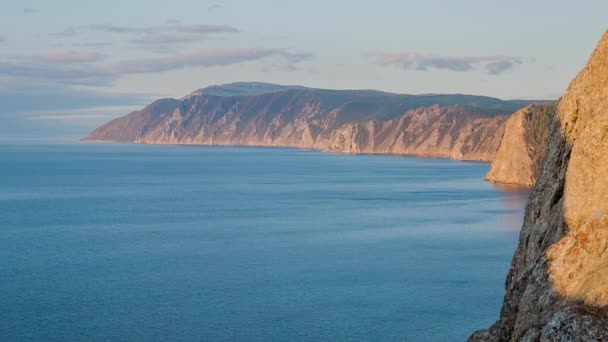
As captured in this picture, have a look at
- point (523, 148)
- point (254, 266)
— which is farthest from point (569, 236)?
point (523, 148)

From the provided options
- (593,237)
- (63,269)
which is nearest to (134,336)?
(63,269)

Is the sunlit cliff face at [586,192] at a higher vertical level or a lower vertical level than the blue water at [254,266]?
higher

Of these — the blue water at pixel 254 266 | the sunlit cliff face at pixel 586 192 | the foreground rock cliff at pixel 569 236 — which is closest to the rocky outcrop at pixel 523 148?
the blue water at pixel 254 266

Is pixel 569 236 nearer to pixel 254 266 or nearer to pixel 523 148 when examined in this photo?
pixel 254 266

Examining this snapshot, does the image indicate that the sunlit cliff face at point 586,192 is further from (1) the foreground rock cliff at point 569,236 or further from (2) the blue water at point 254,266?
(2) the blue water at point 254,266

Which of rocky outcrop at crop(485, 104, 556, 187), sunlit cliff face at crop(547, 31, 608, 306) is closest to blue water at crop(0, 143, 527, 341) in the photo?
rocky outcrop at crop(485, 104, 556, 187)

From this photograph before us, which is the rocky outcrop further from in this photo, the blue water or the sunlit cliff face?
the sunlit cliff face

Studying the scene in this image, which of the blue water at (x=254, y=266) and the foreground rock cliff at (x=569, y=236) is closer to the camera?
the foreground rock cliff at (x=569, y=236)
